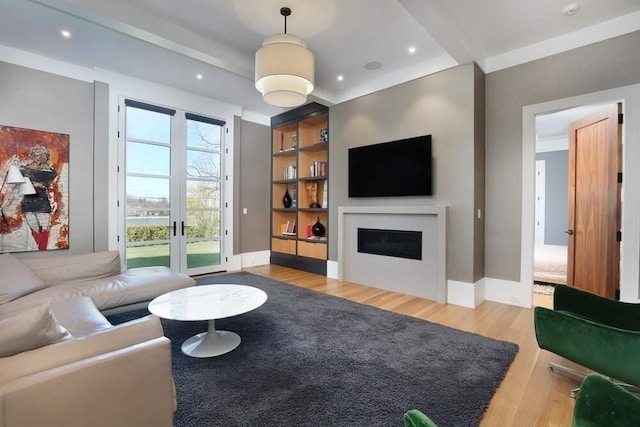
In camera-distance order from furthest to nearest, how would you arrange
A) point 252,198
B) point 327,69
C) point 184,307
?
point 252,198 → point 327,69 → point 184,307

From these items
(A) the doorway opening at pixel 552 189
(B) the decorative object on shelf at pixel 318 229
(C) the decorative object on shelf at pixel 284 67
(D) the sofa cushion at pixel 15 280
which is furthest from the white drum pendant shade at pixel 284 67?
(A) the doorway opening at pixel 552 189

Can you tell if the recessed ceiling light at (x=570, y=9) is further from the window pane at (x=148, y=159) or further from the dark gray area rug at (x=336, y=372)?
the window pane at (x=148, y=159)

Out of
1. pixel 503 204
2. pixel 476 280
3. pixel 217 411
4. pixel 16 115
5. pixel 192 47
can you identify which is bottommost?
pixel 217 411

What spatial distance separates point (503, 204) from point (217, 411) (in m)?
3.74

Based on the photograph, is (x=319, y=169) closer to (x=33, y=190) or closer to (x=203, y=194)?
(x=203, y=194)

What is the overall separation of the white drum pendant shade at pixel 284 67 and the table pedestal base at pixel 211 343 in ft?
7.12

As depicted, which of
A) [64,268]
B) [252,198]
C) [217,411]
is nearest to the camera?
[217,411]

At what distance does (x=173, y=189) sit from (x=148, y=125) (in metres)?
1.06

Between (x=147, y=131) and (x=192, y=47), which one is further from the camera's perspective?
(x=147, y=131)

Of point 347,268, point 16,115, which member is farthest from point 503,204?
point 16,115

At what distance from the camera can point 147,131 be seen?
466cm

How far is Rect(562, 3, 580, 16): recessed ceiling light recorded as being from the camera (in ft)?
9.05

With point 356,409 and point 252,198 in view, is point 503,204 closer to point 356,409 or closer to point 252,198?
point 356,409

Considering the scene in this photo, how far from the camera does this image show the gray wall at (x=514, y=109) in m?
3.08
